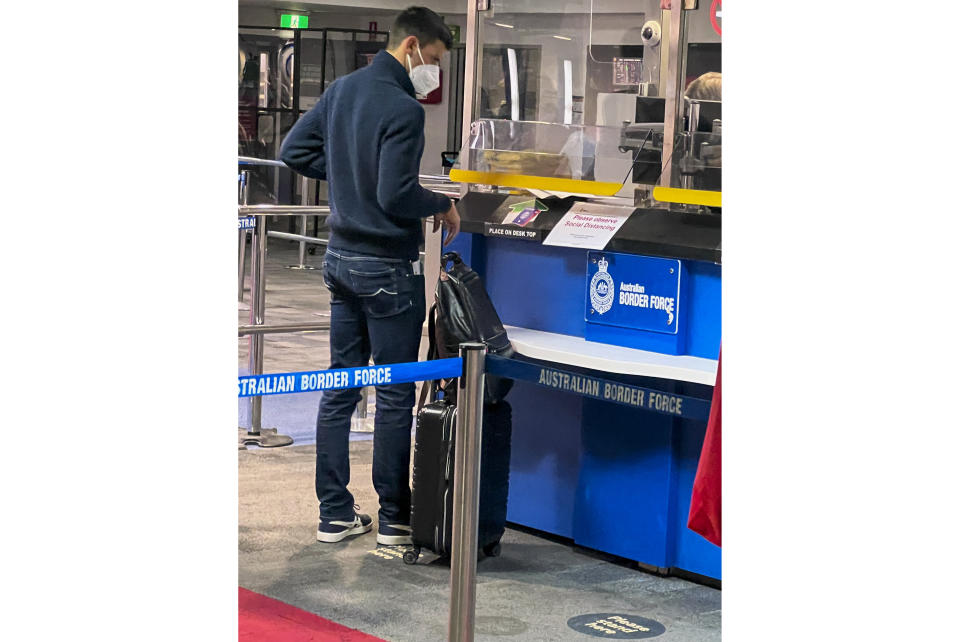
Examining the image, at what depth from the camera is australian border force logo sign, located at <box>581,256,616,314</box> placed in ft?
13.8

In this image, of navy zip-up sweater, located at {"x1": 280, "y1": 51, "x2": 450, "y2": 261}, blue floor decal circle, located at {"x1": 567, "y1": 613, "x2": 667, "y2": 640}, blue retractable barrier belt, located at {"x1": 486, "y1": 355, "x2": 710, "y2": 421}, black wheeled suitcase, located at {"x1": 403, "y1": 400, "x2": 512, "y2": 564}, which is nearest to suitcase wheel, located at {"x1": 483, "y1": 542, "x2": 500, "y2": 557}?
black wheeled suitcase, located at {"x1": 403, "y1": 400, "x2": 512, "y2": 564}

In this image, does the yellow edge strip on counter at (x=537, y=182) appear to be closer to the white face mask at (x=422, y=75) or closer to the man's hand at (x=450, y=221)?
the man's hand at (x=450, y=221)

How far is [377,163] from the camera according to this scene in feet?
13.6

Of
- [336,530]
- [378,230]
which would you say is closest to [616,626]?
[336,530]

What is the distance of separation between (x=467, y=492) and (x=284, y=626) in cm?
94

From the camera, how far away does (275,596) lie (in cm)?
384

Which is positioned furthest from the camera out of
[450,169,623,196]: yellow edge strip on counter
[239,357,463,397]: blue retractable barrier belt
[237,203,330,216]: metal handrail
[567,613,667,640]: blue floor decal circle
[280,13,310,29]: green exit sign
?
[280,13,310,29]: green exit sign

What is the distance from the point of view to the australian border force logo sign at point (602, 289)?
4199 mm

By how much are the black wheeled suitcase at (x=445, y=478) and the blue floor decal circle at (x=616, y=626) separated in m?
0.53

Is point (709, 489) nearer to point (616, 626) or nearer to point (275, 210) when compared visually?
point (616, 626)

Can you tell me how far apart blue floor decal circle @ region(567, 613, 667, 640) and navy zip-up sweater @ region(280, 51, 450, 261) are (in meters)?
1.26

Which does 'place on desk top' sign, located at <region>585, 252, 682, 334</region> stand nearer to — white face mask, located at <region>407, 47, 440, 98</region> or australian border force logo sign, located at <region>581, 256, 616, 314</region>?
australian border force logo sign, located at <region>581, 256, 616, 314</region>
